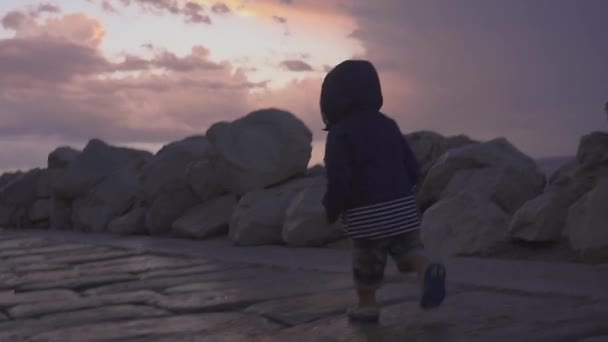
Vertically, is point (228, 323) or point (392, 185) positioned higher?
point (392, 185)

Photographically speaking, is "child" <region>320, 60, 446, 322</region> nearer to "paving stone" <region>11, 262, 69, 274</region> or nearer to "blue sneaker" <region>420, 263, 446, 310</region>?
"blue sneaker" <region>420, 263, 446, 310</region>

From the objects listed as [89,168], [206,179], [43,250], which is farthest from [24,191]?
[206,179]

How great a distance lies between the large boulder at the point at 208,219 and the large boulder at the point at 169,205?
1.13 feet

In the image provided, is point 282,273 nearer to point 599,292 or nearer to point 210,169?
point 599,292

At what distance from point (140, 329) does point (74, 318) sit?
0.58 metres

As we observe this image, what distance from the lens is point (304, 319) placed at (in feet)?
12.7

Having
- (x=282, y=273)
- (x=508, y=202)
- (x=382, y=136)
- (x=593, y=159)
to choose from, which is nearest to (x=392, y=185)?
(x=382, y=136)

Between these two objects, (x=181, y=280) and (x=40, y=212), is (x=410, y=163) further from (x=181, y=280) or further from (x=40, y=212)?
(x=40, y=212)

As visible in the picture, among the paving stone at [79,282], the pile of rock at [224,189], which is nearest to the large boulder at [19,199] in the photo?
the pile of rock at [224,189]

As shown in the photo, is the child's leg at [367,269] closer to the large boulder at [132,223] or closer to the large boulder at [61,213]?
the large boulder at [132,223]

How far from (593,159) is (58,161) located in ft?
36.4

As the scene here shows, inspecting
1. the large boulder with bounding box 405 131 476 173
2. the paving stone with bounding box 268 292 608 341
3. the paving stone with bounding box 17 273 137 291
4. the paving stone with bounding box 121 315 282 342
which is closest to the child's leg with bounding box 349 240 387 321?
the paving stone with bounding box 268 292 608 341

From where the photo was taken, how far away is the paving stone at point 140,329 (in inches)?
148

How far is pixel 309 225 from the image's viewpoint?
22.5 ft
